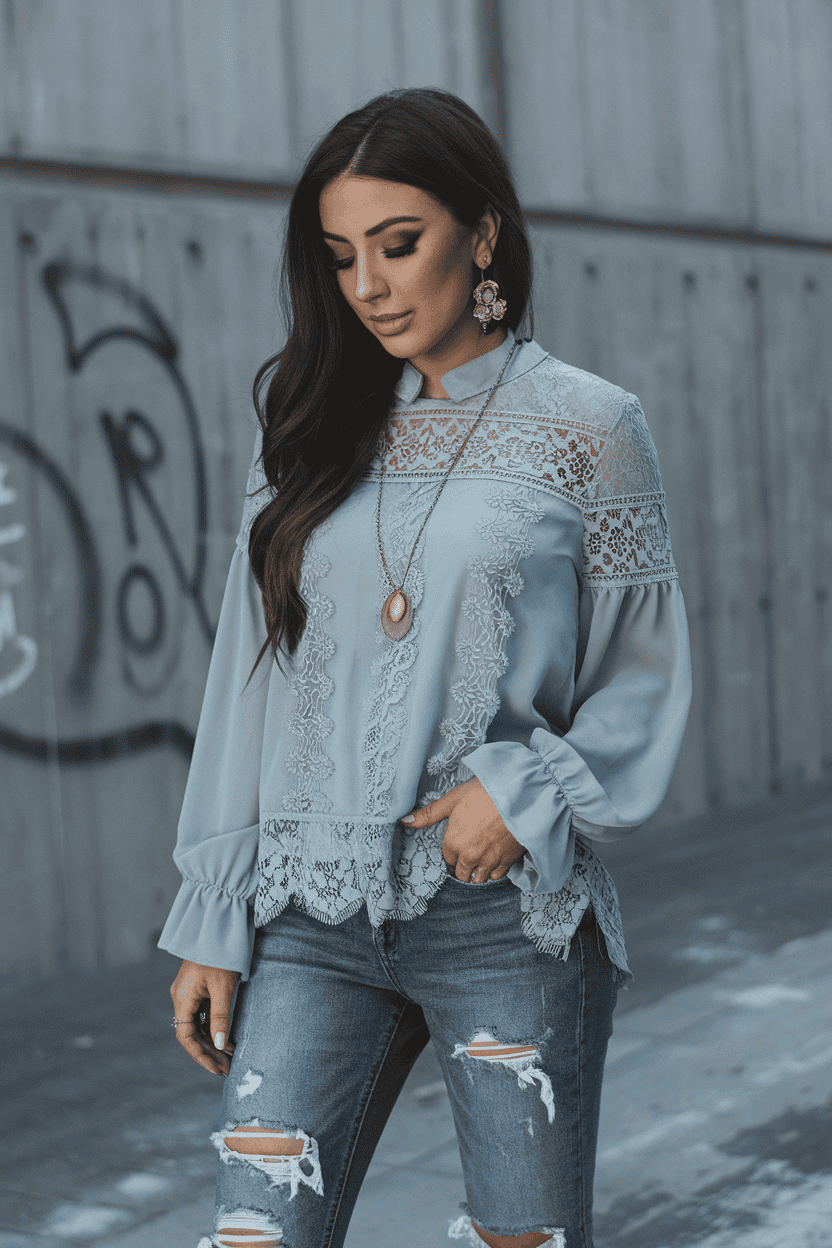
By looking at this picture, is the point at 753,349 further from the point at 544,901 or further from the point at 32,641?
the point at 544,901

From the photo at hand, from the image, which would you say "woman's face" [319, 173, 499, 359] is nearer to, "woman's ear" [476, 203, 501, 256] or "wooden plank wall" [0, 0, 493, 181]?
"woman's ear" [476, 203, 501, 256]

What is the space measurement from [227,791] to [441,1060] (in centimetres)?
45

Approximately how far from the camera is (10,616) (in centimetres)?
504

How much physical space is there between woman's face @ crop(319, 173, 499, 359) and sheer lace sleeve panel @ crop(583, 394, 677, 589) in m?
0.27

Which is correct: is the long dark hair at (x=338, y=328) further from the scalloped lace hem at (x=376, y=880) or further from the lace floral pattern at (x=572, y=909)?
the lace floral pattern at (x=572, y=909)

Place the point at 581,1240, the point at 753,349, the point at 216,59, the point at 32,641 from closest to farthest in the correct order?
the point at 581,1240
the point at 32,641
the point at 216,59
the point at 753,349

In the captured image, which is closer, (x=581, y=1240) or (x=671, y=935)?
(x=581, y=1240)

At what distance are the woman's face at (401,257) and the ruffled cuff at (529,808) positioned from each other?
544 mm

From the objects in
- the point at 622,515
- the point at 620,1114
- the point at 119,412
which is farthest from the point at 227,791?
the point at 119,412

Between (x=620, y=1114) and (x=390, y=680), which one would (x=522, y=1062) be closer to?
(x=390, y=680)

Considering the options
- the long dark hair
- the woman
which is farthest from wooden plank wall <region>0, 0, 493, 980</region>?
the woman

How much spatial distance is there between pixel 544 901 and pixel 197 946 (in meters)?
0.45

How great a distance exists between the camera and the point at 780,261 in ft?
27.2

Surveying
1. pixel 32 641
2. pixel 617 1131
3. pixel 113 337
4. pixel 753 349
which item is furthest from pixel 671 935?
pixel 753 349
